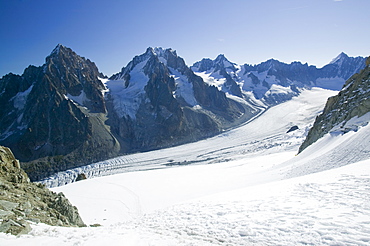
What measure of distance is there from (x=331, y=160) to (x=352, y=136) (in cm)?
453

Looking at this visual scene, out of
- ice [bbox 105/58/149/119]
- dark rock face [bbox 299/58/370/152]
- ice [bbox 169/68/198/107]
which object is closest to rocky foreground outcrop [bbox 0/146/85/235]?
dark rock face [bbox 299/58/370/152]

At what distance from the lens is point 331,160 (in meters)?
16.7

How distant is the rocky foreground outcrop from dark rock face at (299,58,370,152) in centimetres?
2625

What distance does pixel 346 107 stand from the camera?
28500 mm

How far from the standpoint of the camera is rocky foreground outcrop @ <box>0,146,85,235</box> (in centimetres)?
790

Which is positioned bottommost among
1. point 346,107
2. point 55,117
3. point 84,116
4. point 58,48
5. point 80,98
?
point 346,107

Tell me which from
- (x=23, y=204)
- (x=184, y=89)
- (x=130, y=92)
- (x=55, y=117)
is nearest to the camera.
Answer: (x=23, y=204)

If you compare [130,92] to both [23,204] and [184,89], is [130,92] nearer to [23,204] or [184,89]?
[184,89]

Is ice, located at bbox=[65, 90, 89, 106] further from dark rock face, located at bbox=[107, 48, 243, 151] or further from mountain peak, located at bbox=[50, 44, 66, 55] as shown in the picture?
mountain peak, located at bbox=[50, 44, 66, 55]

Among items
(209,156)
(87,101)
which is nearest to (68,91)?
(87,101)

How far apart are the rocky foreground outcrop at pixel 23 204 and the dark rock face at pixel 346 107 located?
86.1 feet

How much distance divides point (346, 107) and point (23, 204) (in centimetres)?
3540

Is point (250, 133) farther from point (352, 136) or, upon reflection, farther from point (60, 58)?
point (60, 58)

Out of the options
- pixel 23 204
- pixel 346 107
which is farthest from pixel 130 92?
pixel 23 204
